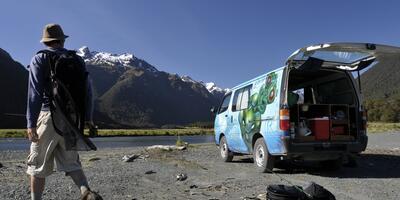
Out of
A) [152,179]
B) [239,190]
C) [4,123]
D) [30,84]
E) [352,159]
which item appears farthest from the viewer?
[4,123]

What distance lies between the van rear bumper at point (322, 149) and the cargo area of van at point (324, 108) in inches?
4.7

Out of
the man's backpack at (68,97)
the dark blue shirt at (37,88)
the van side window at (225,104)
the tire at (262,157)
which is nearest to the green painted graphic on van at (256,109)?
the tire at (262,157)

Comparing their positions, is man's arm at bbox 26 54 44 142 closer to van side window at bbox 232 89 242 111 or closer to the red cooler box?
the red cooler box

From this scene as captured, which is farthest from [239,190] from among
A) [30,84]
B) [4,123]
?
[4,123]

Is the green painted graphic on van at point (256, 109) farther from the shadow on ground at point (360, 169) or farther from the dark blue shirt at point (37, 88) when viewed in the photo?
the dark blue shirt at point (37, 88)

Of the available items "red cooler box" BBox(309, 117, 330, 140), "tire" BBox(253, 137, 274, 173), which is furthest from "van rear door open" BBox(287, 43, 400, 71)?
"tire" BBox(253, 137, 274, 173)

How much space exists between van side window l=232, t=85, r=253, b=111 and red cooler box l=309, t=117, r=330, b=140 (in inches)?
78.7

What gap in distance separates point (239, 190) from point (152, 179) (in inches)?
85.9

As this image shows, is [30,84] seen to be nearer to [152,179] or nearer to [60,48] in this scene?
[60,48]

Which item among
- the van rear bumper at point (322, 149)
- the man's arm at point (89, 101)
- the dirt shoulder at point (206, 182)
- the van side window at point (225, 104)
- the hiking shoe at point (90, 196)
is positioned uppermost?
the van side window at point (225, 104)

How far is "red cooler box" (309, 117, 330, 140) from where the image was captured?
1003 cm

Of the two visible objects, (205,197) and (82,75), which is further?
(205,197)

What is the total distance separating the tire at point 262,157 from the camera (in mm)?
10039

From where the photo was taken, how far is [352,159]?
1155 centimetres
